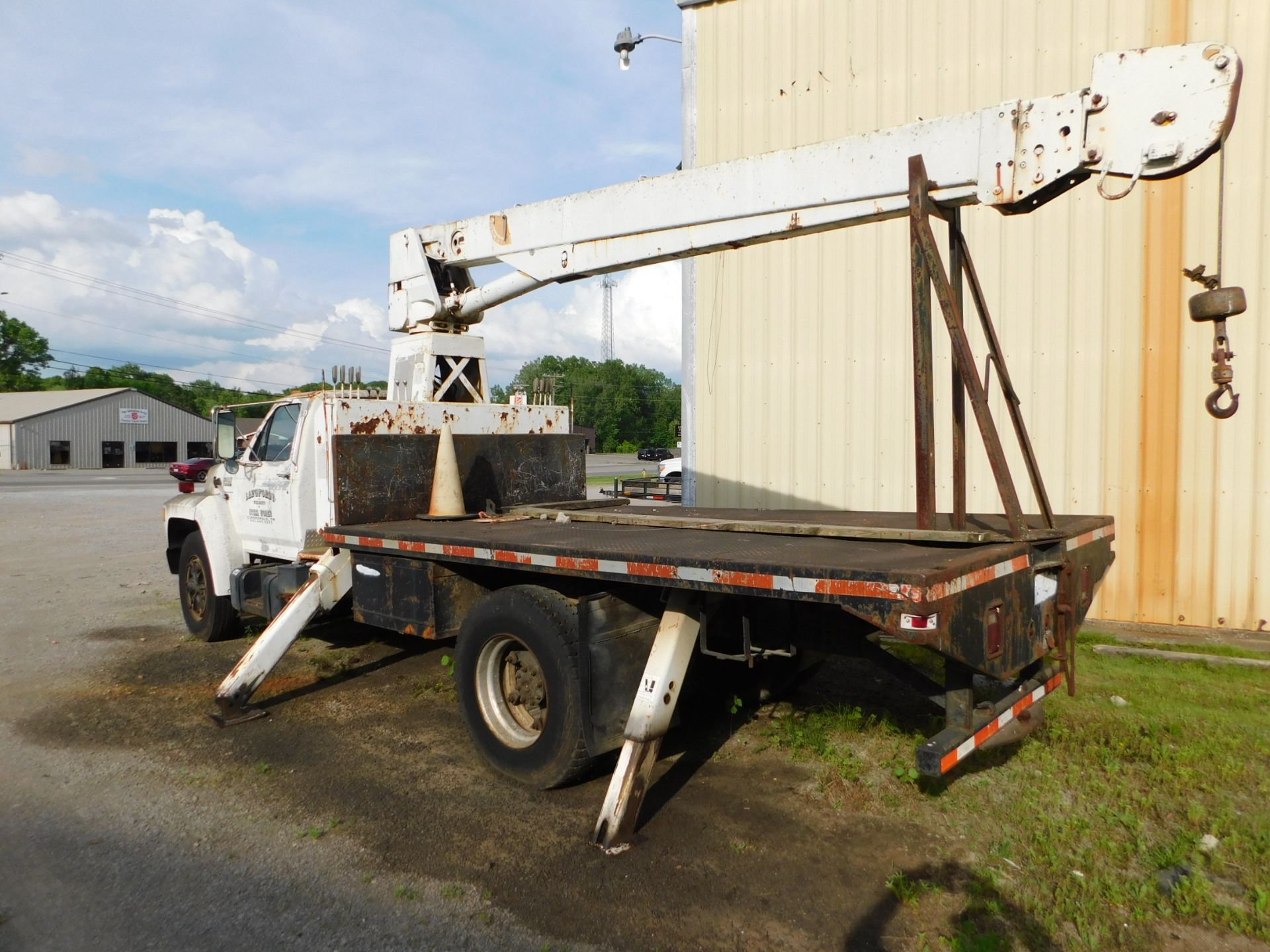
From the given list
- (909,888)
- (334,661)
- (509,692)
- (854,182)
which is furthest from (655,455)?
(909,888)

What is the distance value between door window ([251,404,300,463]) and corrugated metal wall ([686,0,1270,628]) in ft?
14.7

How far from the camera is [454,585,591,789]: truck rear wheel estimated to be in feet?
13.3

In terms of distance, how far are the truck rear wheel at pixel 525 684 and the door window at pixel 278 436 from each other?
2.61m

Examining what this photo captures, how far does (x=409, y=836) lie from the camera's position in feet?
12.6

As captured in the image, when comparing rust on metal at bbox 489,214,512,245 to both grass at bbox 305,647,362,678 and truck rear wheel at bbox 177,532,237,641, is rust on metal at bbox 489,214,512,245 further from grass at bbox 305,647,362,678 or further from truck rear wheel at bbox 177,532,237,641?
truck rear wheel at bbox 177,532,237,641

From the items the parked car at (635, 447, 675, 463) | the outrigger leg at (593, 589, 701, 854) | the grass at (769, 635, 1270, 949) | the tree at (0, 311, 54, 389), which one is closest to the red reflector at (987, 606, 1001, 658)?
the grass at (769, 635, 1270, 949)

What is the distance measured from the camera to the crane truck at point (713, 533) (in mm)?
3480

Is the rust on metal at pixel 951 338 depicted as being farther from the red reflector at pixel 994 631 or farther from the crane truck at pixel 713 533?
the red reflector at pixel 994 631

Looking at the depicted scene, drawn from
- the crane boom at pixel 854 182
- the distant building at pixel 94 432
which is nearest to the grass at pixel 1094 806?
the crane boom at pixel 854 182

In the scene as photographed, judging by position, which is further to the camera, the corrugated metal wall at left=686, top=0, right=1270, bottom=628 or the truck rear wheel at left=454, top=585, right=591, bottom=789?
the corrugated metal wall at left=686, top=0, right=1270, bottom=628

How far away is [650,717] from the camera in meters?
3.77

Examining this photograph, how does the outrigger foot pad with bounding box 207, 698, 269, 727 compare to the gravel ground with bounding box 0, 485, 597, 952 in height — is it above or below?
above

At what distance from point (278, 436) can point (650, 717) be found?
13.6 ft

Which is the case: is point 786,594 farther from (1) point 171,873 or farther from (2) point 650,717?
(1) point 171,873
